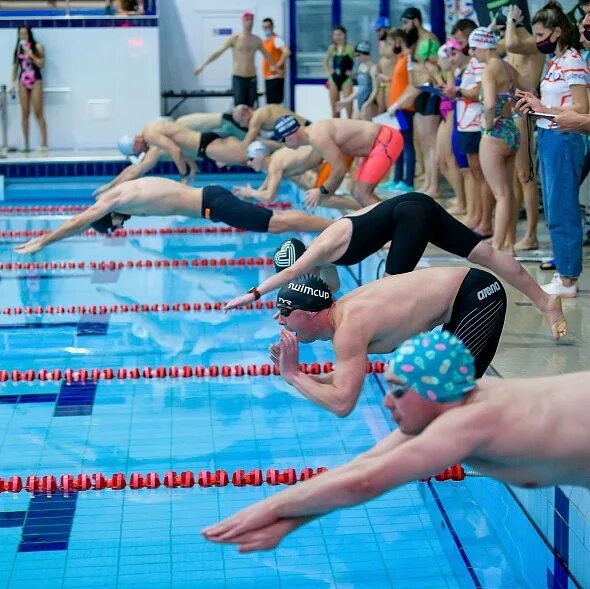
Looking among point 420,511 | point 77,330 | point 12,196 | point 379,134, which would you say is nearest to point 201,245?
point 379,134

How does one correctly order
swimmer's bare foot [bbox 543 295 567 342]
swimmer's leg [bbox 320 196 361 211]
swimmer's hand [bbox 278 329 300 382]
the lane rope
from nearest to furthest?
swimmer's hand [bbox 278 329 300 382] → swimmer's bare foot [bbox 543 295 567 342] → swimmer's leg [bbox 320 196 361 211] → the lane rope

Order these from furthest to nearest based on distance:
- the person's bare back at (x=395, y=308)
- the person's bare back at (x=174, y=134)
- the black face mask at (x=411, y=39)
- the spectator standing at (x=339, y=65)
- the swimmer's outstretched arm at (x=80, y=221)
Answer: the spectator standing at (x=339, y=65), the person's bare back at (x=174, y=134), the black face mask at (x=411, y=39), the swimmer's outstretched arm at (x=80, y=221), the person's bare back at (x=395, y=308)

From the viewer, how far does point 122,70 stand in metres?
16.1

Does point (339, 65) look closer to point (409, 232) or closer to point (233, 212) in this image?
point (233, 212)

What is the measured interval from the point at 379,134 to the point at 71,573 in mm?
5410

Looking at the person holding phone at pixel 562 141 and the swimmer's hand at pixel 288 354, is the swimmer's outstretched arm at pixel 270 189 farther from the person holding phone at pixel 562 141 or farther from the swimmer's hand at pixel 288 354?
the swimmer's hand at pixel 288 354

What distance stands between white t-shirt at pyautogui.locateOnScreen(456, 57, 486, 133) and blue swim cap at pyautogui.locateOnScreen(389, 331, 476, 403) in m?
5.62

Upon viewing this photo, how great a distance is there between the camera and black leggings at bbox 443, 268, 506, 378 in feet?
14.2

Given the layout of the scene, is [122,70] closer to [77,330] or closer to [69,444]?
[77,330]

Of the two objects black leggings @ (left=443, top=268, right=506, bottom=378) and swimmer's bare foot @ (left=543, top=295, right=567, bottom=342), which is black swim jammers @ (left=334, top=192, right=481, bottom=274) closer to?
swimmer's bare foot @ (left=543, top=295, right=567, bottom=342)

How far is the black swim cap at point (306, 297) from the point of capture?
3998 mm

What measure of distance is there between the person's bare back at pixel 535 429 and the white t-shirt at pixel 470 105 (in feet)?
18.2

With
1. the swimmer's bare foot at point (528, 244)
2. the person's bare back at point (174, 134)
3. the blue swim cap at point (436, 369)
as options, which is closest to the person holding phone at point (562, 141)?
the swimmer's bare foot at point (528, 244)

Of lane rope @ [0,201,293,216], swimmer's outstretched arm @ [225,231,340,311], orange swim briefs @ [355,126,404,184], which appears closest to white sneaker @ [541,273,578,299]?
swimmer's outstretched arm @ [225,231,340,311]
